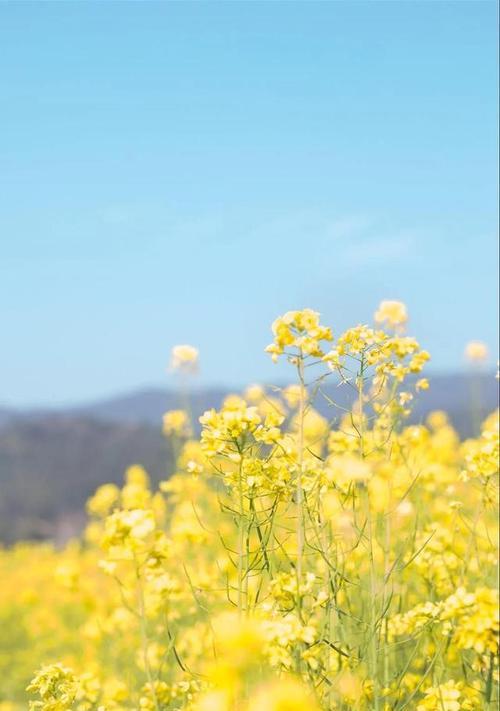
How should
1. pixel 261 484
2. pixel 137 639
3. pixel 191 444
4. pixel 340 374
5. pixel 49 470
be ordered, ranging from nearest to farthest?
pixel 261 484
pixel 340 374
pixel 137 639
pixel 191 444
pixel 49 470

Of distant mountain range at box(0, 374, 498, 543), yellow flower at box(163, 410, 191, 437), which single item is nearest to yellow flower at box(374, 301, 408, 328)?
yellow flower at box(163, 410, 191, 437)

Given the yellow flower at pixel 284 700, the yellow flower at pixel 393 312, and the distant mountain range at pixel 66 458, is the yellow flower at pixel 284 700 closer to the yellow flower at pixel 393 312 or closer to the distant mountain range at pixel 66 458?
the yellow flower at pixel 393 312

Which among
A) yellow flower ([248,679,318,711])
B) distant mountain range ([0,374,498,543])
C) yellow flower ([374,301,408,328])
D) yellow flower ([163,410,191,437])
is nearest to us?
yellow flower ([248,679,318,711])

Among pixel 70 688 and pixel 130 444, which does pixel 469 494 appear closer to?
pixel 70 688

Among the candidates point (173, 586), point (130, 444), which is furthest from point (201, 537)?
point (130, 444)

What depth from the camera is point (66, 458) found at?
15.5 meters

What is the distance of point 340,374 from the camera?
268 cm

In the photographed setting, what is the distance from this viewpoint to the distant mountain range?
14.2 m

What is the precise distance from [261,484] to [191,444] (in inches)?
178

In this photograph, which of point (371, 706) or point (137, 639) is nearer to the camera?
point (371, 706)

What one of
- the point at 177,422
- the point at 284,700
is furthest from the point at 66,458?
the point at 284,700

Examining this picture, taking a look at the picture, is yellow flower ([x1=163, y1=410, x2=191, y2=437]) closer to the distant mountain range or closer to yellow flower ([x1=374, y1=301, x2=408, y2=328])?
yellow flower ([x1=374, y1=301, x2=408, y2=328])

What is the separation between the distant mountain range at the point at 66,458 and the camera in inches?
560

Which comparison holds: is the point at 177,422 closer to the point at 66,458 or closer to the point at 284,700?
the point at 284,700
